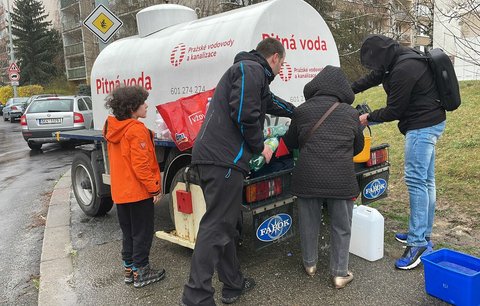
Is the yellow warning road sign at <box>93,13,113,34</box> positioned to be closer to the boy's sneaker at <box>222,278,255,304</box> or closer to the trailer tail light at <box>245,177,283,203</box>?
the trailer tail light at <box>245,177,283,203</box>

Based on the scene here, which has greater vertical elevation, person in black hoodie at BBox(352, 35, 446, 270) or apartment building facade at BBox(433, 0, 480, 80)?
apartment building facade at BBox(433, 0, 480, 80)

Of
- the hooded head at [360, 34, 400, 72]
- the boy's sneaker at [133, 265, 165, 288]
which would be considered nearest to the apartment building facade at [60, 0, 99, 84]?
the boy's sneaker at [133, 265, 165, 288]

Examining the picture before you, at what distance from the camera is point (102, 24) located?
7422mm

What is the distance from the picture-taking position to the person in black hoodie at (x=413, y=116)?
11.8ft

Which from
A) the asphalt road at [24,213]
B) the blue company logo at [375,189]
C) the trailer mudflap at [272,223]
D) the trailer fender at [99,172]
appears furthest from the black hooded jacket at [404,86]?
the asphalt road at [24,213]

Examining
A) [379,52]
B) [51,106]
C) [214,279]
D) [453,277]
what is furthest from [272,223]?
[51,106]

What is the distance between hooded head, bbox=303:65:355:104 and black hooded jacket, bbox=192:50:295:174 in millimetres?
513

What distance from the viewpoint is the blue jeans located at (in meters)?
3.66

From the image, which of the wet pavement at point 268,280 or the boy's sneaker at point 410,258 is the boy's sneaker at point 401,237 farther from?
the boy's sneaker at point 410,258

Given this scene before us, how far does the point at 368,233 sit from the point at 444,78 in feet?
4.93

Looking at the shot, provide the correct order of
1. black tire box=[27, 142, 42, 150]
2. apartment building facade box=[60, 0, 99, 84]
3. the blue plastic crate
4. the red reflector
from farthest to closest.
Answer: apartment building facade box=[60, 0, 99, 84] → black tire box=[27, 142, 42, 150] → the red reflector → the blue plastic crate

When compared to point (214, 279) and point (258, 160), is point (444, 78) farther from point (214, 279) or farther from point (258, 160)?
point (214, 279)

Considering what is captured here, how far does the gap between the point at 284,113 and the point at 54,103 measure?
38.5 ft

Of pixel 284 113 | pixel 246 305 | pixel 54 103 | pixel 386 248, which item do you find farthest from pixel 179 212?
pixel 54 103
